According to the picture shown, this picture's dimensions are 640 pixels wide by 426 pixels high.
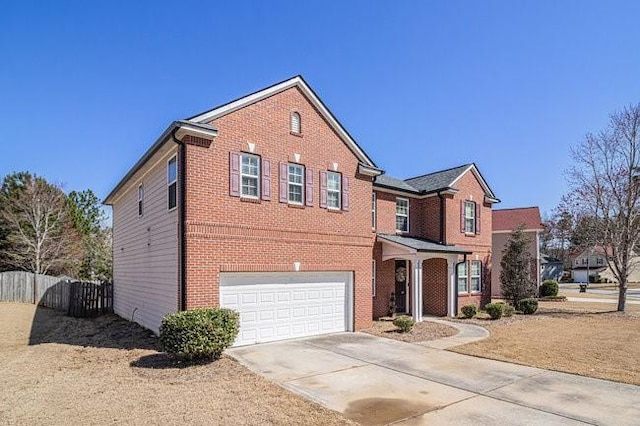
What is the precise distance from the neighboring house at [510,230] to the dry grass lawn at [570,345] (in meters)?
12.8

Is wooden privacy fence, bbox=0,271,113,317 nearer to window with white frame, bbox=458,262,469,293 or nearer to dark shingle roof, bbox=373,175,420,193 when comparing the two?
dark shingle roof, bbox=373,175,420,193

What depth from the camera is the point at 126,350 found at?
37.4ft

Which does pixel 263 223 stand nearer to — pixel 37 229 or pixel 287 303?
pixel 287 303

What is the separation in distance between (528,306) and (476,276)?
278 cm

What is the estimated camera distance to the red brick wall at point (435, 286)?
19500mm

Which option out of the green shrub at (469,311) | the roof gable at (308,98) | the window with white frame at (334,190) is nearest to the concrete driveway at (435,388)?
the window with white frame at (334,190)

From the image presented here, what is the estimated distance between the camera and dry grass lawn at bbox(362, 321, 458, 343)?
1359cm

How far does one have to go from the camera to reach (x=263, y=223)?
12.6 meters

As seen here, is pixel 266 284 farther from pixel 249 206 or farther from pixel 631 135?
pixel 631 135

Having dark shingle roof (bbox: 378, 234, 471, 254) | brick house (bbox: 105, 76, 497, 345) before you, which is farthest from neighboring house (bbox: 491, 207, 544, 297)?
brick house (bbox: 105, 76, 497, 345)

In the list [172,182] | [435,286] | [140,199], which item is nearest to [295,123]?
[172,182]

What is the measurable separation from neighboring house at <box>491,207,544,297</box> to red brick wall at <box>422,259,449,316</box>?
47.8 ft

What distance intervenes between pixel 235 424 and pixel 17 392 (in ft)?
14.9

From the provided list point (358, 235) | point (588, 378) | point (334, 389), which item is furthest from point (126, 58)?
point (588, 378)
